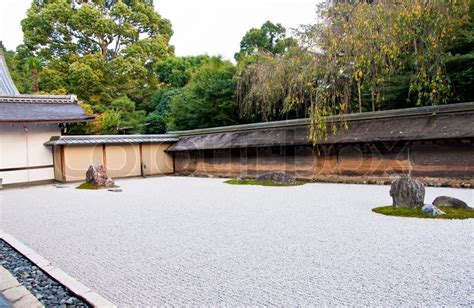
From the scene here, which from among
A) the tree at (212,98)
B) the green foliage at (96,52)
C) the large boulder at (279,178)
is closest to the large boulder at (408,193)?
the large boulder at (279,178)

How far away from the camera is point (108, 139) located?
14.4 m

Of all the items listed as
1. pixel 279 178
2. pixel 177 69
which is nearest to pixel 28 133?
pixel 279 178

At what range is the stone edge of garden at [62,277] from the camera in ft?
9.12

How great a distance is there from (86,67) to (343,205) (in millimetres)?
20391

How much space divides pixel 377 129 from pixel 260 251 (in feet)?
22.2

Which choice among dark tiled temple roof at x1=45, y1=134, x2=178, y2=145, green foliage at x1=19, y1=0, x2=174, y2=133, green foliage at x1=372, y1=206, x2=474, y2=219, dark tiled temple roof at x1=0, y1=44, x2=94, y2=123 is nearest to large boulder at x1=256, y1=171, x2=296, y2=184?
green foliage at x1=372, y1=206, x2=474, y2=219

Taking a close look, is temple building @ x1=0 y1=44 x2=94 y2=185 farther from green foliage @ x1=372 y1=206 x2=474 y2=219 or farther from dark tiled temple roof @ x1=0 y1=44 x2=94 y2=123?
green foliage @ x1=372 y1=206 x2=474 y2=219

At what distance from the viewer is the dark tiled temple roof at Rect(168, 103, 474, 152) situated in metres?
8.19

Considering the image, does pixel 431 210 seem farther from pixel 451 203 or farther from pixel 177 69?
pixel 177 69

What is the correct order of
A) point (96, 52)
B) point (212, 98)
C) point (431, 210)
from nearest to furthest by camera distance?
1. point (431, 210)
2. point (212, 98)
3. point (96, 52)

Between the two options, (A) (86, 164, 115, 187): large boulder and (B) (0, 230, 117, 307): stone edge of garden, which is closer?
(B) (0, 230, 117, 307): stone edge of garden

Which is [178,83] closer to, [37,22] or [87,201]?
[37,22]

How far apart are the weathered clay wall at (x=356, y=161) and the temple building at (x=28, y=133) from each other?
6.28 metres

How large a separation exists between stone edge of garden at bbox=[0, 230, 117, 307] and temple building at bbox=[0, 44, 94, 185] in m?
9.67
